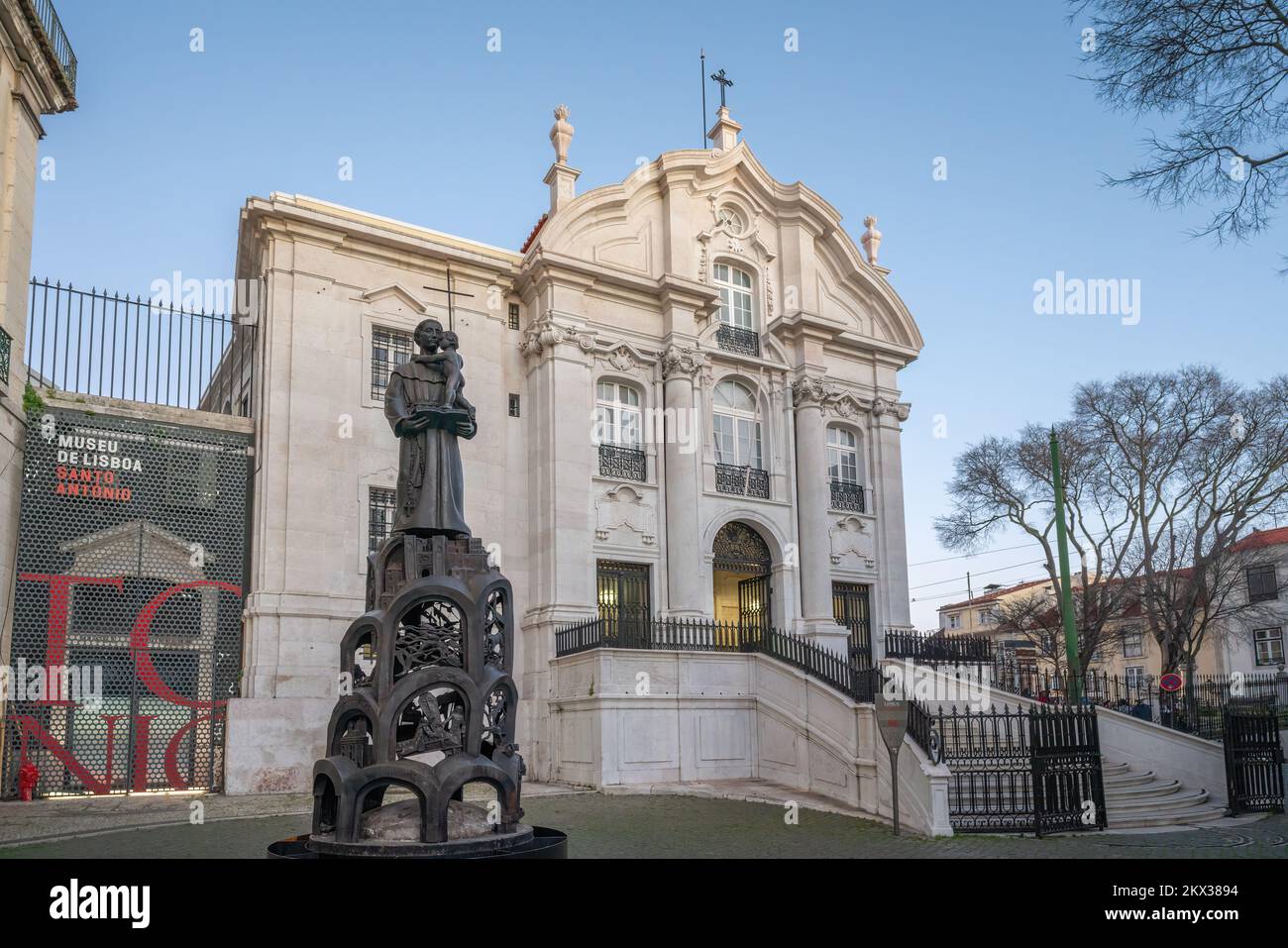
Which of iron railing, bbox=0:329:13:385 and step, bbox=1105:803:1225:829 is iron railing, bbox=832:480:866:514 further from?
iron railing, bbox=0:329:13:385

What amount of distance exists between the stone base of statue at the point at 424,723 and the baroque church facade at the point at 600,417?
10.7m

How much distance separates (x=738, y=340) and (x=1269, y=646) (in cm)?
3569

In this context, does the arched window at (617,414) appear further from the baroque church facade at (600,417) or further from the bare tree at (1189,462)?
the bare tree at (1189,462)

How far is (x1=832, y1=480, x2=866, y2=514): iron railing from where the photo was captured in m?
27.7

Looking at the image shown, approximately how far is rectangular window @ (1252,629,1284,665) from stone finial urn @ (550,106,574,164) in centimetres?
3925

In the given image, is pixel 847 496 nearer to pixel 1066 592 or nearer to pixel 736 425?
pixel 736 425

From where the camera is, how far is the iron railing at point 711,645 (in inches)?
714

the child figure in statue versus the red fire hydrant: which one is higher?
the child figure in statue

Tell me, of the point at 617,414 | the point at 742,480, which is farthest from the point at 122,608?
the point at 742,480

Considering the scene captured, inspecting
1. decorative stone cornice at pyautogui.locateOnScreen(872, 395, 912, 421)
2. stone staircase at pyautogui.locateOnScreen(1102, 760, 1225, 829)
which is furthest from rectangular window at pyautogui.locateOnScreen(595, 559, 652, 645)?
stone staircase at pyautogui.locateOnScreen(1102, 760, 1225, 829)
